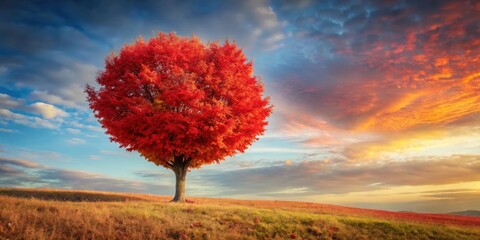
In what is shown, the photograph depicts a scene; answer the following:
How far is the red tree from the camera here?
28.5 m

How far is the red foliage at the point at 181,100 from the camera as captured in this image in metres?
28.5

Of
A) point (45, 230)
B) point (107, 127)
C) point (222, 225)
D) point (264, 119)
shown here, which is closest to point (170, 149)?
point (107, 127)

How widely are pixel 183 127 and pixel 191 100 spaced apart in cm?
230

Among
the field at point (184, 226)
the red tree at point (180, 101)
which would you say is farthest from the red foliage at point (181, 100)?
the field at point (184, 226)

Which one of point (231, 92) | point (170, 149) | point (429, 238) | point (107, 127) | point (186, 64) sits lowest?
point (429, 238)

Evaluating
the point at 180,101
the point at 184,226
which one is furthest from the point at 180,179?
the point at 184,226

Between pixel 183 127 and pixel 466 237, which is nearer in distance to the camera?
pixel 466 237

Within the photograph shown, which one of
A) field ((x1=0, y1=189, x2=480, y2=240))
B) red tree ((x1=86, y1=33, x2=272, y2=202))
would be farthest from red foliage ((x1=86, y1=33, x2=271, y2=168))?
field ((x1=0, y1=189, x2=480, y2=240))

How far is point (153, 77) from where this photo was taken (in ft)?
94.8

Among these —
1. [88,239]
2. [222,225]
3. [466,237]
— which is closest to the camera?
[88,239]

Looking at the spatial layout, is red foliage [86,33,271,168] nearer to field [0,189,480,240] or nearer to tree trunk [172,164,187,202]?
tree trunk [172,164,187,202]

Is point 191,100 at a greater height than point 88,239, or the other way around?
point 191,100

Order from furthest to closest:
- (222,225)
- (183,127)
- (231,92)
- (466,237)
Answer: (231,92) → (183,127) → (466,237) → (222,225)

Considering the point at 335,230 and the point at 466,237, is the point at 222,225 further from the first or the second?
the point at 466,237
